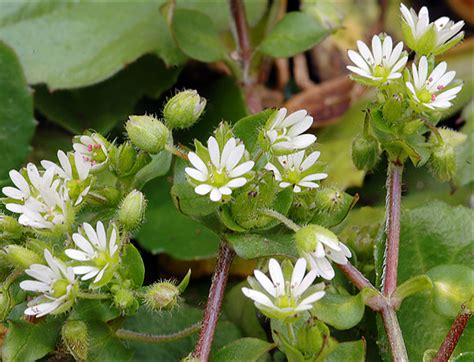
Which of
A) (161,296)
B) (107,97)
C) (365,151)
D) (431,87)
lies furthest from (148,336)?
(107,97)

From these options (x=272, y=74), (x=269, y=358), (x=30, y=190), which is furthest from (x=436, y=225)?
(x=272, y=74)

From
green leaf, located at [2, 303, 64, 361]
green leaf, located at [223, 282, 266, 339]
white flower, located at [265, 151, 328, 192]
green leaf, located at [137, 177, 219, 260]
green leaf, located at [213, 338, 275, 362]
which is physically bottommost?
green leaf, located at [223, 282, 266, 339]

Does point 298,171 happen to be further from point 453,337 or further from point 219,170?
point 453,337

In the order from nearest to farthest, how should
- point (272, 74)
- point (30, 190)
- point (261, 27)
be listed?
1. point (30, 190)
2. point (261, 27)
3. point (272, 74)

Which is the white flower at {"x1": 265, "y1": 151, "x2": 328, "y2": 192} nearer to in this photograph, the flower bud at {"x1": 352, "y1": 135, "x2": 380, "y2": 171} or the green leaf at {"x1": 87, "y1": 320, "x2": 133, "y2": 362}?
the flower bud at {"x1": 352, "y1": 135, "x2": 380, "y2": 171}

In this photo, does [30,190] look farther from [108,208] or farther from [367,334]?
[367,334]

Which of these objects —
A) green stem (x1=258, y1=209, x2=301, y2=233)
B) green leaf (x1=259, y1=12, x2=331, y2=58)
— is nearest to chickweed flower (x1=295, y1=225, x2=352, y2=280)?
green stem (x1=258, y1=209, x2=301, y2=233)
